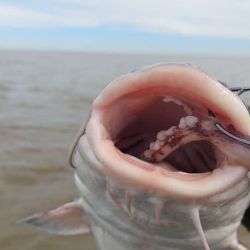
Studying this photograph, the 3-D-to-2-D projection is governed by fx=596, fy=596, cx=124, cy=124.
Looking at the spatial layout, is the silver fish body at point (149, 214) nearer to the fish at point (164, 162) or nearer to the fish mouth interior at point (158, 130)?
the fish at point (164, 162)

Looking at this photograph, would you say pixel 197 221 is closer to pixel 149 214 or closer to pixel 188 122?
pixel 149 214

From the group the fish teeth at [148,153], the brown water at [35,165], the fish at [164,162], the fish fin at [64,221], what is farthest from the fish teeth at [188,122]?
the brown water at [35,165]

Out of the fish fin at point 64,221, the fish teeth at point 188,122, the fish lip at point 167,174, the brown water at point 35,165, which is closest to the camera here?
the fish lip at point 167,174

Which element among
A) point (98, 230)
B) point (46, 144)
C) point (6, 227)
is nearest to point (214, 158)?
point (98, 230)

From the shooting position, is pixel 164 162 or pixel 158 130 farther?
pixel 158 130

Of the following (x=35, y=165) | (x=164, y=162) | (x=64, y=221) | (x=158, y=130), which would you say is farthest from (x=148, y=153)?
(x=35, y=165)

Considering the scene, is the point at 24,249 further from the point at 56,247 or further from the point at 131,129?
the point at 131,129

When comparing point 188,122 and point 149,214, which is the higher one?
point 188,122
